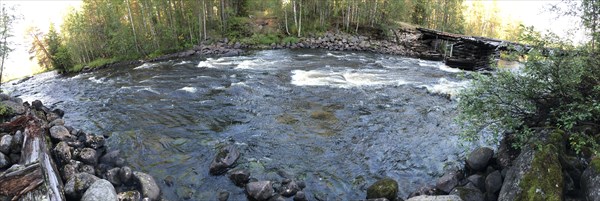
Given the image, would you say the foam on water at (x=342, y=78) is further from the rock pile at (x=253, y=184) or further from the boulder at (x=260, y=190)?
the boulder at (x=260, y=190)

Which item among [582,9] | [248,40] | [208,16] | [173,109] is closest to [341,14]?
[248,40]

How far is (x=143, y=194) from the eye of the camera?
8883 mm

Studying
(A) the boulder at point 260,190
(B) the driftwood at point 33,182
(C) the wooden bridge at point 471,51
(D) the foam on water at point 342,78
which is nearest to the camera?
(B) the driftwood at point 33,182

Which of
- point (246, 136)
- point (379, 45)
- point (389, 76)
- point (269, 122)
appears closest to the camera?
point (246, 136)

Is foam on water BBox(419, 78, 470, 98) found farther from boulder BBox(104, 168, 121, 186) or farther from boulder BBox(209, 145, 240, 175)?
boulder BBox(104, 168, 121, 186)

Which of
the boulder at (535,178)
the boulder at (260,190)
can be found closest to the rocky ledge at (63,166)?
the boulder at (260,190)

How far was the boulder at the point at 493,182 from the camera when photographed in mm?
8008

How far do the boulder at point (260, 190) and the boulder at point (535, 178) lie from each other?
5.27m

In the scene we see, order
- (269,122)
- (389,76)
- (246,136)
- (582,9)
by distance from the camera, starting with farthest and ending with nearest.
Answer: (389,76), (269,122), (246,136), (582,9)

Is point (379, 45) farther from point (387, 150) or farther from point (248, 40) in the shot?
point (387, 150)

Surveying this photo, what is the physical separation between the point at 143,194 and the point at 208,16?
Result: 42032 millimetres

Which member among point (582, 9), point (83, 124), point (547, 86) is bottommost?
point (83, 124)

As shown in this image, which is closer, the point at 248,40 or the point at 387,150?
the point at 387,150

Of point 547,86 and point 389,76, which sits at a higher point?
point 547,86
